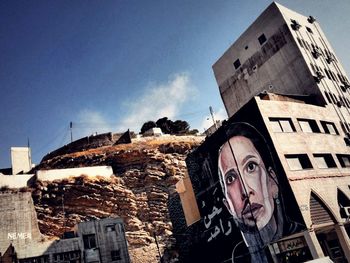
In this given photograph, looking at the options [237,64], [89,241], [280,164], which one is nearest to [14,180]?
[89,241]

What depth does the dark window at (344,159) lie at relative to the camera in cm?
3170

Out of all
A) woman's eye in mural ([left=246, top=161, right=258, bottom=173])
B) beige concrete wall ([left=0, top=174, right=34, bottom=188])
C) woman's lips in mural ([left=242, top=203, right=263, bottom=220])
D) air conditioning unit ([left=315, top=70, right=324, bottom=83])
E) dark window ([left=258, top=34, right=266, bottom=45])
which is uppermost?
dark window ([left=258, top=34, right=266, bottom=45])

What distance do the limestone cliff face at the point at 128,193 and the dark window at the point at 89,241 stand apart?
22.5 ft

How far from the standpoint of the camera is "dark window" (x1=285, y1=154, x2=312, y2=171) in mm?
27594

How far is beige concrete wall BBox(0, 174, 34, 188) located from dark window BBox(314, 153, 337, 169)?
34.1m

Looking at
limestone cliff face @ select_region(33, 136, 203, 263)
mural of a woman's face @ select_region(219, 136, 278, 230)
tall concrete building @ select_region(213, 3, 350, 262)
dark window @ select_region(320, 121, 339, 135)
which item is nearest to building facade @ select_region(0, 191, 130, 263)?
limestone cliff face @ select_region(33, 136, 203, 263)

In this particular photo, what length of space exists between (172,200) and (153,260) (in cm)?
803

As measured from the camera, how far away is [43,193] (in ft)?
136

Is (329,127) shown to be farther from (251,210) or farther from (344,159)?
(251,210)

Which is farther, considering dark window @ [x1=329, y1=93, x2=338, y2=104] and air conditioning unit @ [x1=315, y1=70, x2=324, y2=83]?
dark window @ [x1=329, y1=93, x2=338, y2=104]

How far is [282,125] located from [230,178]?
6999 millimetres

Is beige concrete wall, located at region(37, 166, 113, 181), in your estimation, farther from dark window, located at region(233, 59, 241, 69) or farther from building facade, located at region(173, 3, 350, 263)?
dark window, located at region(233, 59, 241, 69)

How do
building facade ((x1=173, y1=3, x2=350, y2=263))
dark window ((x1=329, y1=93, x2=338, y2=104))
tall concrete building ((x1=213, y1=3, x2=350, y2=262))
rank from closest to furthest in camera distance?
building facade ((x1=173, y1=3, x2=350, y2=263)) < tall concrete building ((x1=213, y1=3, x2=350, y2=262)) < dark window ((x1=329, y1=93, x2=338, y2=104))

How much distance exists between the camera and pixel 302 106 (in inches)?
1293
